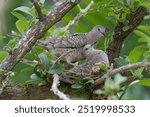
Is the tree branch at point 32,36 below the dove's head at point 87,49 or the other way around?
the other way around

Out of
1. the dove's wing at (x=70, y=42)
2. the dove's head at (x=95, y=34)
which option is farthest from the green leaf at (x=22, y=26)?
the dove's head at (x=95, y=34)

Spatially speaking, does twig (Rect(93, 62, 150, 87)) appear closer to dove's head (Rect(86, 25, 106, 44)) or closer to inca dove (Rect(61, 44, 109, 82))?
inca dove (Rect(61, 44, 109, 82))

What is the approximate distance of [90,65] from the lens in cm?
157

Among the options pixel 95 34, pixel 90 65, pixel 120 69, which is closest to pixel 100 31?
pixel 95 34

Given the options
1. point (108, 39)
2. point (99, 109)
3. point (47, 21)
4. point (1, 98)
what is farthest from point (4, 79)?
point (108, 39)

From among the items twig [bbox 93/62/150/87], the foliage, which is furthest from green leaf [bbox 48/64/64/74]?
twig [bbox 93/62/150/87]

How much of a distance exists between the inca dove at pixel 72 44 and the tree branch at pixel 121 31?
6 cm

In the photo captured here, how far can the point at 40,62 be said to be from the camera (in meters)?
1.51

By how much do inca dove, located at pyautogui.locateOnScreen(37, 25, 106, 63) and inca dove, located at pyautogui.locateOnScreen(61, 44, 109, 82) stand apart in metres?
0.06

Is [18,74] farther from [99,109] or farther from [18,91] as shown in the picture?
[99,109]

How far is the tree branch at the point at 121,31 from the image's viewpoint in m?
1.65

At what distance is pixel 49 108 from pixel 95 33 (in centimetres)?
49

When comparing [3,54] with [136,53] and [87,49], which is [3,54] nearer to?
[87,49]

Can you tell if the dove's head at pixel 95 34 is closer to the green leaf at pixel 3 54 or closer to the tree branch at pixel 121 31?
the tree branch at pixel 121 31
